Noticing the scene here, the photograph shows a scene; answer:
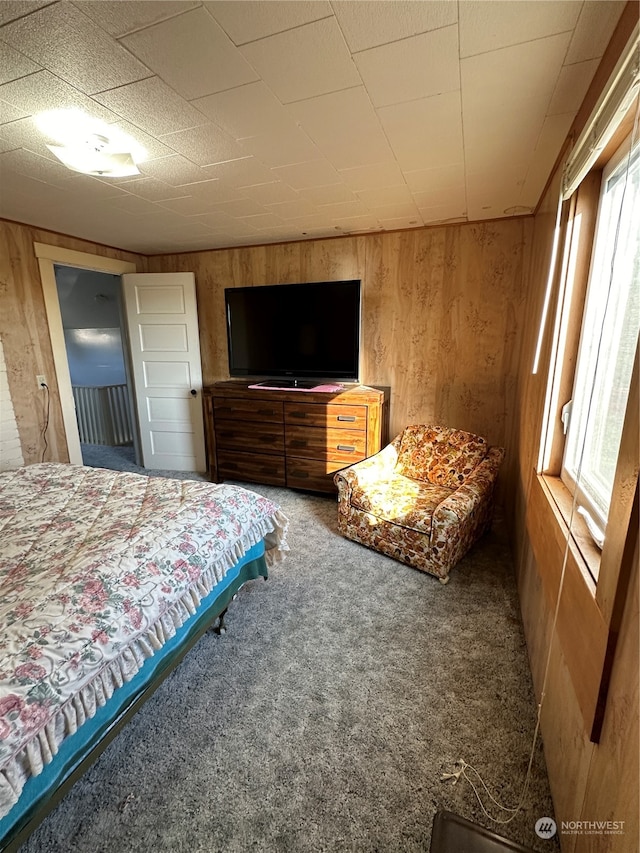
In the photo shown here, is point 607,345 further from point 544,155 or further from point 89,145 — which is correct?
point 89,145

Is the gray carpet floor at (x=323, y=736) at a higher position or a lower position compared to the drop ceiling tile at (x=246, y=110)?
lower

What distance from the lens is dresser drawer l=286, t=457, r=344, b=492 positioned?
3371 mm

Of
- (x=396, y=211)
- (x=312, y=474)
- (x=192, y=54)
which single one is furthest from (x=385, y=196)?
(x=312, y=474)

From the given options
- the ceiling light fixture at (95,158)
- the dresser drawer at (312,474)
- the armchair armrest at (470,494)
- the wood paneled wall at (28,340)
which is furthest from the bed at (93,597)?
the ceiling light fixture at (95,158)

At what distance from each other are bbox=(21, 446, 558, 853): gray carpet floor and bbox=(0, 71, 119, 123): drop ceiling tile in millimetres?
2397

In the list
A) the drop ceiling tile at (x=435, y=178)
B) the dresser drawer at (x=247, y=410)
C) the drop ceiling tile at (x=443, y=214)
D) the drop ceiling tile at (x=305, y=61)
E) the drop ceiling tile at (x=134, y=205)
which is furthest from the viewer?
the dresser drawer at (x=247, y=410)

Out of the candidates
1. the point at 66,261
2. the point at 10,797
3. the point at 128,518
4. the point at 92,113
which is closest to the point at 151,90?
the point at 92,113

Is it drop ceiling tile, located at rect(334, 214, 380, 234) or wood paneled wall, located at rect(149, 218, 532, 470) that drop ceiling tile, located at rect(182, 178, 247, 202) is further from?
wood paneled wall, located at rect(149, 218, 532, 470)

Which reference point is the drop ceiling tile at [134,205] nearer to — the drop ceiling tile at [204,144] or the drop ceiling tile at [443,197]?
the drop ceiling tile at [204,144]

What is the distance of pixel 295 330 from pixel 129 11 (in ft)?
8.09

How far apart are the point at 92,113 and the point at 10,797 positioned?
226 cm

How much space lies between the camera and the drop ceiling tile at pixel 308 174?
2023mm

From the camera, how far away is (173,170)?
2.06 meters

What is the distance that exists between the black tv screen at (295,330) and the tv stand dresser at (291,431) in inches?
10.2
